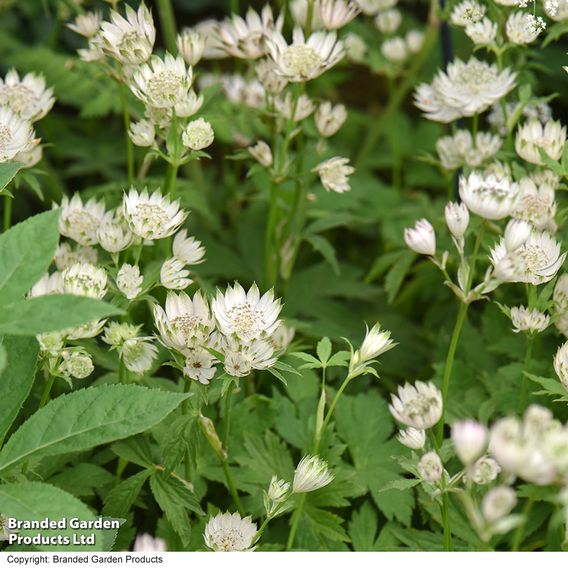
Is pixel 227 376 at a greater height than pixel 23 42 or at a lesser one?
greater

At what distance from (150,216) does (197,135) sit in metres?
0.19

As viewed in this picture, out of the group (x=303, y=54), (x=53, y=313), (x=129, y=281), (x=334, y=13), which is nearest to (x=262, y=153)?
(x=303, y=54)

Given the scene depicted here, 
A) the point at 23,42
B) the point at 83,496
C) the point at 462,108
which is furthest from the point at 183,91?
the point at 23,42

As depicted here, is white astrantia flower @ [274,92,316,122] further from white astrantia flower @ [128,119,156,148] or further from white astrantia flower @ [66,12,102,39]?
white astrantia flower @ [66,12,102,39]

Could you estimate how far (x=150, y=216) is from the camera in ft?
5.39

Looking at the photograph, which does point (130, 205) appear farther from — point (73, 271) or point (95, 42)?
point (95, 42)

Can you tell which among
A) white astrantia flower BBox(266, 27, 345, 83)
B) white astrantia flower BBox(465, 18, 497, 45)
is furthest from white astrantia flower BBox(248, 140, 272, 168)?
white astrantia flower BBox(465, 18, 497, 45)

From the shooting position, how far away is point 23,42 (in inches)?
139

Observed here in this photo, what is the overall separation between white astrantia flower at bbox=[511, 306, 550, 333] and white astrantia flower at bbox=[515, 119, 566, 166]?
360 millimetres

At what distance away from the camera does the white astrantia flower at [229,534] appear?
1502 millimetres

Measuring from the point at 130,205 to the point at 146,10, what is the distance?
0.42 meters

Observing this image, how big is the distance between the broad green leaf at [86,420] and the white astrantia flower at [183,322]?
12cm

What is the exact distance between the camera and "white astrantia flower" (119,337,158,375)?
1.58 metres

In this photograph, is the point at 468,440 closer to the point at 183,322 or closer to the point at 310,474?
the point at 310,474
